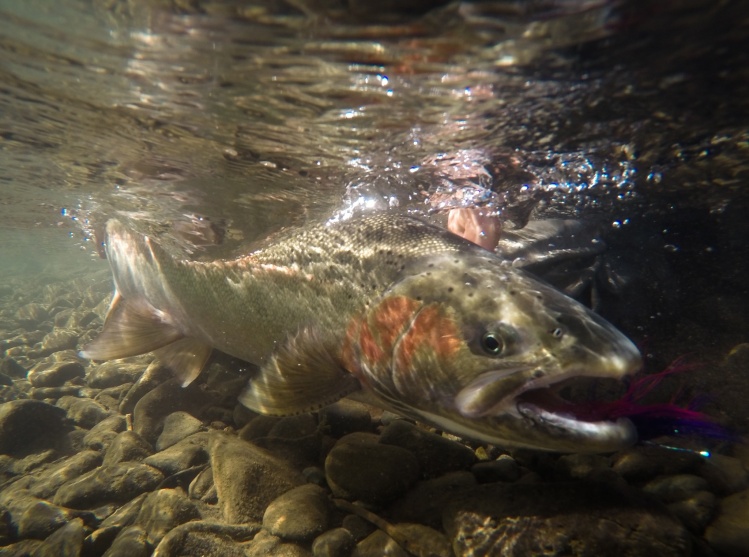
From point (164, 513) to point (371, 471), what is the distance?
208cm

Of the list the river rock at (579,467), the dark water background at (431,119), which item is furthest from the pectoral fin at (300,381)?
the dark water background at (431,119)

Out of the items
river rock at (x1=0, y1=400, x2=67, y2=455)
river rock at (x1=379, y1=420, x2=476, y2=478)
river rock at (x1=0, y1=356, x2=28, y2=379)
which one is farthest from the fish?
river rock at (x1=0, y1=356, x2=28, y2=379)

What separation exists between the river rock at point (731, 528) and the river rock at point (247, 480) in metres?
3.25

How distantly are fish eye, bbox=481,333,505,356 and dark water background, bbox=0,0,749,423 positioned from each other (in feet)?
9.52

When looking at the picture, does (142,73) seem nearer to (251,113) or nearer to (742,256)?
(251,113)

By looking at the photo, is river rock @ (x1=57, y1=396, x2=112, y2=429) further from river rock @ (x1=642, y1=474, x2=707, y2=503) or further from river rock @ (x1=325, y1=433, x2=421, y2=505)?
river rock @ (x1=642, y1=474, x2=707, y2=503)

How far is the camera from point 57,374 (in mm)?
8844

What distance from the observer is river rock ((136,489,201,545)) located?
3.67m

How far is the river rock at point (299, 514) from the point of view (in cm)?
323

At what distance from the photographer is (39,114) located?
636 cm

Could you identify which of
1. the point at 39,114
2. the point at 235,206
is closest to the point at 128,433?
the point at 39,114

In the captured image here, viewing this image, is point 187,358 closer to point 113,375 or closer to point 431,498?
point 113,375

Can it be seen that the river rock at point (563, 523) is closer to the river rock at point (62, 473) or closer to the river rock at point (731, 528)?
the river rock at point (731, 528)

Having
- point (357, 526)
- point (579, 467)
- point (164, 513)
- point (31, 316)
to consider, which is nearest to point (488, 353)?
point (579, 467)
